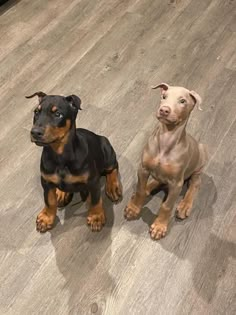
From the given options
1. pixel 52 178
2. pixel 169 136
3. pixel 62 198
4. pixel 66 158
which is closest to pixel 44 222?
pixel 62 198

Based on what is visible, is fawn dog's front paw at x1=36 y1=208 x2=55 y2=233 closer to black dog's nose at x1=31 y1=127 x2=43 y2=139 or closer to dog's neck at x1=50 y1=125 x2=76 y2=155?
dog's neck at x1=50 y1=125 x2=76 y2=155

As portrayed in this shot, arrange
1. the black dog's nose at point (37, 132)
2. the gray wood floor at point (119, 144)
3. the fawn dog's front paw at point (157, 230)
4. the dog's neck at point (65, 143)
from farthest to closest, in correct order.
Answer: the fawn dog's front paw at point (157, 230)
the gray wood floor at point (119, 144)
the dog's neck at point (65, 143)
the black dog's nose at point (37, 132)

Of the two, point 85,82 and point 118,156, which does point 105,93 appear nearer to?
point 85,82

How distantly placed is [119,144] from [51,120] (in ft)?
2.95

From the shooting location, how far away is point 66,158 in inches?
66.4

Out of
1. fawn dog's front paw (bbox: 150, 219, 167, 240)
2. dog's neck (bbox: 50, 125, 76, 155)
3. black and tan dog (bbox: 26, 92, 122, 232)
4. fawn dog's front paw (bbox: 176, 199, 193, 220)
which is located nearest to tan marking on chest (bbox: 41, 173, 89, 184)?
black and tan dog (bbox: 26, 92, 122, 232)

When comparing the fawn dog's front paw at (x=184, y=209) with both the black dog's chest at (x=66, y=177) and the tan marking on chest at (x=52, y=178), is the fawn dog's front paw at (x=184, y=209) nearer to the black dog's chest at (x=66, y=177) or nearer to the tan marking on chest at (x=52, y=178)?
the black dog's chest at (x=66, y=177)

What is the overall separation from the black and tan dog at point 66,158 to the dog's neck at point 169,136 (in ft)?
0.99

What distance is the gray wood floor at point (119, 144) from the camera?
188 centimetres

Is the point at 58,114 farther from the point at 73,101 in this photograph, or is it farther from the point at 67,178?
the point at 67,178

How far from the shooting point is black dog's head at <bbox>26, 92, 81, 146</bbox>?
1.55 m

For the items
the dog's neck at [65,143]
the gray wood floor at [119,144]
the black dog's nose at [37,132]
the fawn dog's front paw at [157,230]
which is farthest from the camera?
the fawn dog's front paw at [157,230]

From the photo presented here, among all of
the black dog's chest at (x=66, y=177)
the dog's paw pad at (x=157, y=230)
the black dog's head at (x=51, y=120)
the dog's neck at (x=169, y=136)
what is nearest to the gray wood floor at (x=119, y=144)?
the dog's paw pad at (x=157, y=230)

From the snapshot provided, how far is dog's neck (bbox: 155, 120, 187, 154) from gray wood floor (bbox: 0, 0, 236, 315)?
0.51 meters
